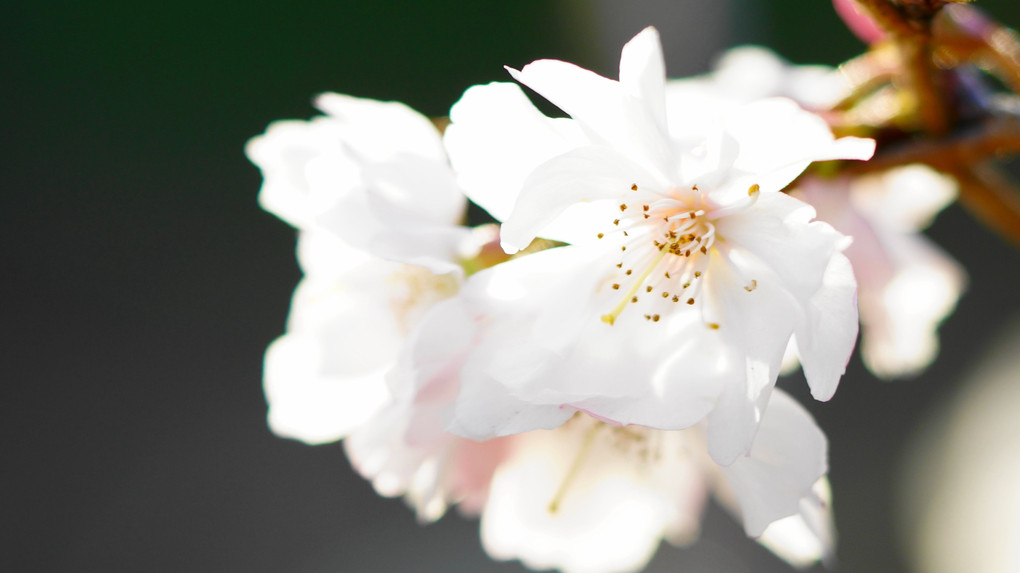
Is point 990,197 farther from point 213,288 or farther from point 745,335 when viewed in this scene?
point 213,288

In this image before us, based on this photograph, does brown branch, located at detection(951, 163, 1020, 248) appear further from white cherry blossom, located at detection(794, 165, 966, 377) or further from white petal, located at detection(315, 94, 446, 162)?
white petal, located at detection(315, 94, 446, 162)

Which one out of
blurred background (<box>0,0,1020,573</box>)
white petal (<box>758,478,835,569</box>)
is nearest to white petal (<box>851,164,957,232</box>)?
white petal (<box>758,478,835,569</box>)

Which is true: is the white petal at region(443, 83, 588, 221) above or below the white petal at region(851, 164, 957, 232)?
above

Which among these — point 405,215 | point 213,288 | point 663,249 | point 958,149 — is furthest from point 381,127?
point 213,288

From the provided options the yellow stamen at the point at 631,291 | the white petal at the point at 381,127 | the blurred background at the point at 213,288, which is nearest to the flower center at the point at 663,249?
the yellow stamen at the point at 631,291

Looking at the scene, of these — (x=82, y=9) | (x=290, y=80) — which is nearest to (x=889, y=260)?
(x=290, y=80)

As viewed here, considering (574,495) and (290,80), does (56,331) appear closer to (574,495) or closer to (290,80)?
(290,80)

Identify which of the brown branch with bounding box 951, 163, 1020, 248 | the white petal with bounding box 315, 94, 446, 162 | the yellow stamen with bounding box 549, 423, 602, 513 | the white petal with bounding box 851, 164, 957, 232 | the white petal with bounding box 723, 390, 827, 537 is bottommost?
the yellow stamen with bounding box 549, 423, 602, 513
